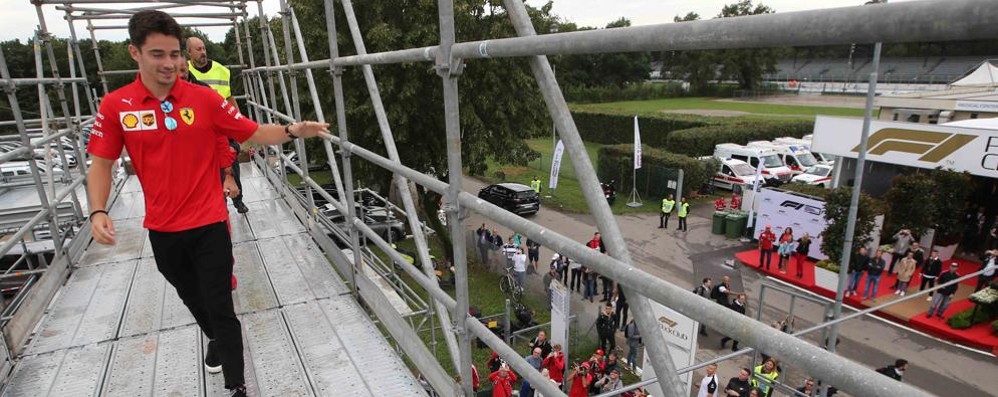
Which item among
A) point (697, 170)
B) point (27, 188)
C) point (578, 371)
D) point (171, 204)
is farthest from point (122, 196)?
point (697, 170)

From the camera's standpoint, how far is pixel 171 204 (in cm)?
270

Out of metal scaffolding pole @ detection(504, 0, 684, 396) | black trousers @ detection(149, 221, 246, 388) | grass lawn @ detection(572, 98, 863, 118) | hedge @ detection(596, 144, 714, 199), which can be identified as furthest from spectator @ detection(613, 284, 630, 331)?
grass lawn @ detection(572, 98, 863, 118)

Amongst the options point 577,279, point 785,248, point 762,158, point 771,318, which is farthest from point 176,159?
point 762,158

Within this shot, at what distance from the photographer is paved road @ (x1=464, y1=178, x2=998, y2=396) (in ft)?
30.7

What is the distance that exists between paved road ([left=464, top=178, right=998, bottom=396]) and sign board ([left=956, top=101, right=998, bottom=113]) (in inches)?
316

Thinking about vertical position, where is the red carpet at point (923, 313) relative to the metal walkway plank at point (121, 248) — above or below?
below

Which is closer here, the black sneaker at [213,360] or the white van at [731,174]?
the black sneaker at [213,360]

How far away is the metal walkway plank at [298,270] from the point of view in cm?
426

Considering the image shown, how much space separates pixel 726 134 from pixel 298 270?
2653 centimetres

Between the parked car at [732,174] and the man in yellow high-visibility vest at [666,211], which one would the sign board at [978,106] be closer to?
the parked car at [732,174]

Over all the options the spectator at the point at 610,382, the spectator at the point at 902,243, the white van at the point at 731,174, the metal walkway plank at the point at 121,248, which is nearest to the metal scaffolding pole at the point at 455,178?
the metal walkway plank at the point at 121,248

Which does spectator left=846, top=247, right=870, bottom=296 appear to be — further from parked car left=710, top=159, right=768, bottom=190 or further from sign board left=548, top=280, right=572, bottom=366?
parked car left=710, top=159, right=768, bottom=190

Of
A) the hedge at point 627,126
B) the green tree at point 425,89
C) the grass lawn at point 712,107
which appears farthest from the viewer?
the grass lawn at point 712,107

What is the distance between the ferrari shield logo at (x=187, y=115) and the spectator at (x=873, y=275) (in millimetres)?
12927
